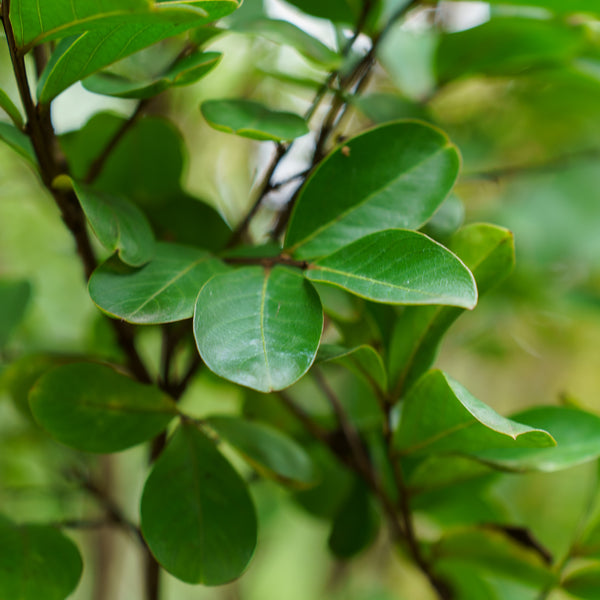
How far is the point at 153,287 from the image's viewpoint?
9.3 inches

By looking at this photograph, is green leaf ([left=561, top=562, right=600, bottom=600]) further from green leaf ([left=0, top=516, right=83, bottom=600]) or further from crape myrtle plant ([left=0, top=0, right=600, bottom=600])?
green leaf ([left=0, top=516, right=83, bottom=600])

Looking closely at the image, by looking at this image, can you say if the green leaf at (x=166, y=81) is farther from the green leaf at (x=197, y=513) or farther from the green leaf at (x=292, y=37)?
the green leaf at (x=197, y=513)

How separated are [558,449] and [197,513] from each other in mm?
194

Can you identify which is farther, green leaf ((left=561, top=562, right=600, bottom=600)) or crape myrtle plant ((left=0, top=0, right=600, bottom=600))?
green leaf ((left=561, top=562, right=600, bottom=600))

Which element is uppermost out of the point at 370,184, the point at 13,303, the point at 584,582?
the point at 370,184

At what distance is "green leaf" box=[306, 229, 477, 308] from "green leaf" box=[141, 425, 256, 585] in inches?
5.1

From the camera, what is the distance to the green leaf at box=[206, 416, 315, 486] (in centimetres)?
31

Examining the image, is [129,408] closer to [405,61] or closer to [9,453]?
[405,61]

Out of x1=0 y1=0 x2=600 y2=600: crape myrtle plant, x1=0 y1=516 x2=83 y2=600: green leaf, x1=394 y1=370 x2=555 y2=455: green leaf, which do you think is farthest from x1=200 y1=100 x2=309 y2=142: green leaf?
x1=0 y1=516 x2=83 y2=600: green leaf

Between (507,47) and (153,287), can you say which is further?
(507,47)

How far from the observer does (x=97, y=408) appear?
29 cm

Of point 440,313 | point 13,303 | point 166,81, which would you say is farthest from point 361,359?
point 13,303

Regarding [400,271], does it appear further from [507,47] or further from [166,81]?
[507,47]

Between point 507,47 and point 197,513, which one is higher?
point 507,47
